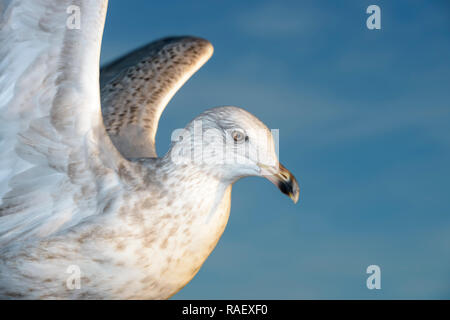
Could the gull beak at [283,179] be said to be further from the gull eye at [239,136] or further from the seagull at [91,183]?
the gull eye at [239,136]

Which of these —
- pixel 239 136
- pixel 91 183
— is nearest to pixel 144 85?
pixel 91 183

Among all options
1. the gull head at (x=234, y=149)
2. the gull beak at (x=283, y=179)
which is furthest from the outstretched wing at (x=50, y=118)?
the gull beak at (x=283, y=179)

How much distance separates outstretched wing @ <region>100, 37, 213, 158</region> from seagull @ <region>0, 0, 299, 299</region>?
1.60 metres

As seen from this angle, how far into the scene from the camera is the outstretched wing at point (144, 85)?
643 cm

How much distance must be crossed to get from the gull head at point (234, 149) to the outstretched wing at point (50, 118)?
26.1 inches

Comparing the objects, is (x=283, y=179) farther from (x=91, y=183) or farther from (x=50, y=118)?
(x=50, y=118)

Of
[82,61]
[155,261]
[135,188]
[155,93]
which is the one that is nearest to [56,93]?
[82,61]

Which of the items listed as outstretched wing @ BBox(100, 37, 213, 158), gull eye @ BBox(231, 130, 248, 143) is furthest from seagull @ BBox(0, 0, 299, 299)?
outstretched wing @ BBox(100, 37, 213, 158)

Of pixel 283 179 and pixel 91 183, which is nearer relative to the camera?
pixel 283 179

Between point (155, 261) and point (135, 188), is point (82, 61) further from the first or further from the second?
point (155, 261)

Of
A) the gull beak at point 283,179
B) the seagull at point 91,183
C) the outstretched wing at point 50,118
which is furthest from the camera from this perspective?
the gull beak at point 283,179

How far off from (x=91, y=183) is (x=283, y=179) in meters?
1.43

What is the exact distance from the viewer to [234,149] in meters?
4.30

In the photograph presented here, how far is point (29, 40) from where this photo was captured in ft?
13.3
